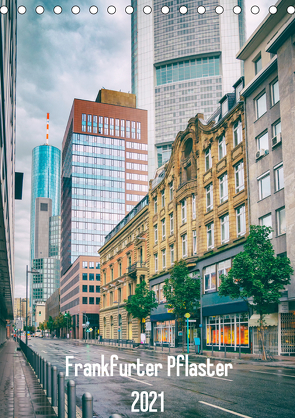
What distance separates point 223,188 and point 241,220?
4.51m

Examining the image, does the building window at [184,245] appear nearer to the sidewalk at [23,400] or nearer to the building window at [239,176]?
the building window at [239,176]

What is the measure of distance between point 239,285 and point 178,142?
81.6 ft

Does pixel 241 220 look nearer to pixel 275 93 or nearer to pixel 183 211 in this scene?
pixel 275 93

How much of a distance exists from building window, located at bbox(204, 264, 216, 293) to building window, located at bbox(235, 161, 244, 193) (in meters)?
7.71

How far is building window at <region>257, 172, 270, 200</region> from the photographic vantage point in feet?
103

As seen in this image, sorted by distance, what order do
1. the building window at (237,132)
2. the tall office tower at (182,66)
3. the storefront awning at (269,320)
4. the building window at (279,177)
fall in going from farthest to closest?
the tall office tower at (182,66) < the building window at (237,132) < the building window at (279,177) < the storefront awning at (269,320)

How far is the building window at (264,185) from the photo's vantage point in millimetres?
31344

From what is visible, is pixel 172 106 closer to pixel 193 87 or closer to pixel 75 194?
pixel 193 87

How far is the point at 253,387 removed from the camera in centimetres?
1409

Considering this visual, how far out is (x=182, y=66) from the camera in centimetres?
16488

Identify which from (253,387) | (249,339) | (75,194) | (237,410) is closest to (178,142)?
(249,339)

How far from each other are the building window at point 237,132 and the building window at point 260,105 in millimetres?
2735

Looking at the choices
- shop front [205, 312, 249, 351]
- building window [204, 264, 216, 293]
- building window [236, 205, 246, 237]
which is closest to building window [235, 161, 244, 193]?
building window [236, 205, 246, 237]

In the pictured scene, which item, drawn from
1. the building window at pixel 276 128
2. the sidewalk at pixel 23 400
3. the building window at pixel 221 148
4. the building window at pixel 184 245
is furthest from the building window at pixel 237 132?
the sidewalk at pixel 23 400
